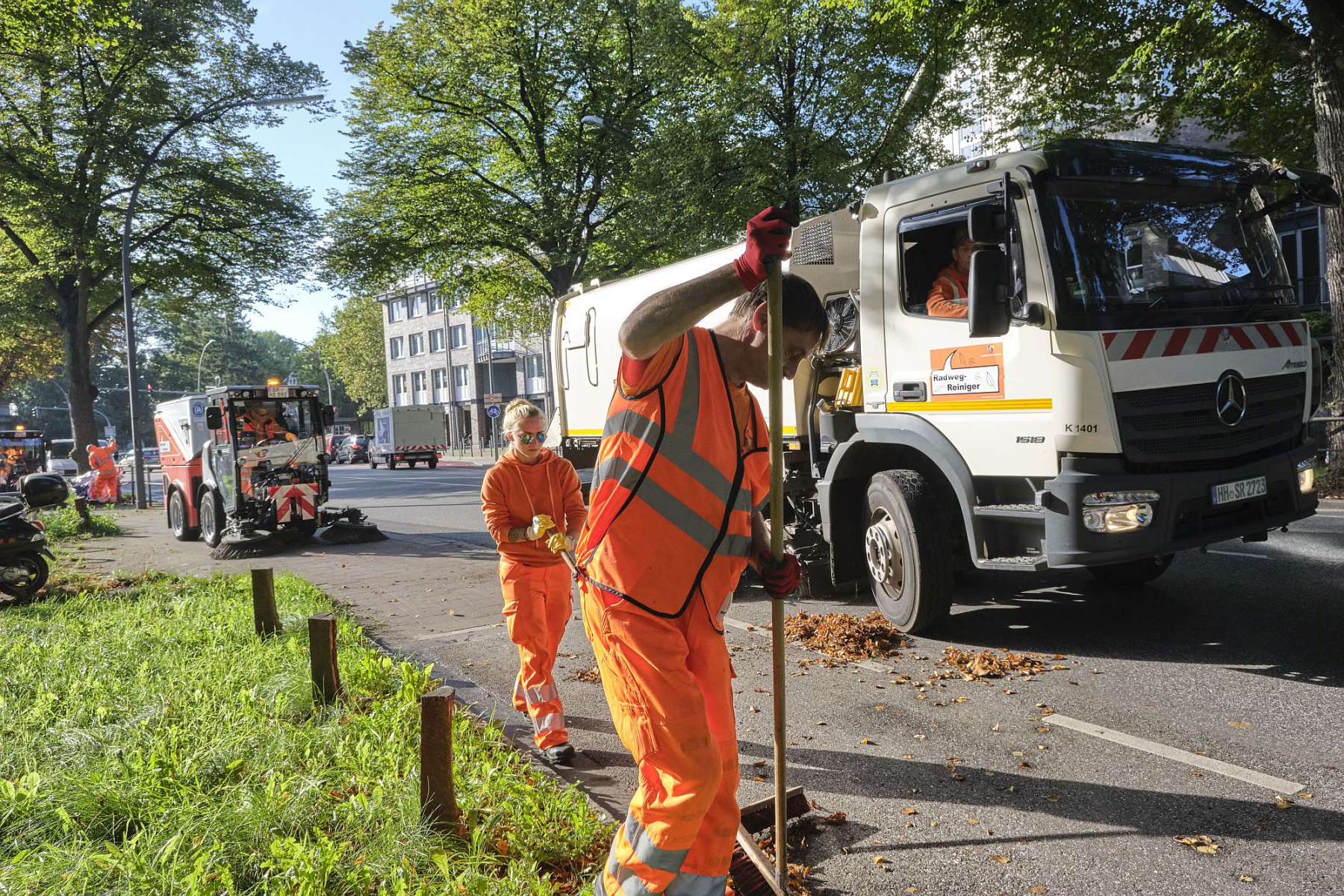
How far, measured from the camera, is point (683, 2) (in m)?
20.2

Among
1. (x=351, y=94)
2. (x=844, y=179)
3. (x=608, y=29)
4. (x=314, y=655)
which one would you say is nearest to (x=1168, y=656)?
(x=314, y=655)

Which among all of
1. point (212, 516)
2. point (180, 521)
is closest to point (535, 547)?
point (212, 516)

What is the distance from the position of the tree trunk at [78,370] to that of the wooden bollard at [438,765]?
82.3 ft

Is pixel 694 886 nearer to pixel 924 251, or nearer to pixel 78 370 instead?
pixel 924 251

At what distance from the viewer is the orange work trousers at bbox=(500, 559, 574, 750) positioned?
14.1 feet

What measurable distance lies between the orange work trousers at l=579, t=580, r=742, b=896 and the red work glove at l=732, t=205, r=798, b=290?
92 cm

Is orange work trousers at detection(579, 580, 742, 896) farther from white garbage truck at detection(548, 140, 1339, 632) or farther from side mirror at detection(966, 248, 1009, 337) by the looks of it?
side mirror at detection(966, 248, 1009, 337)

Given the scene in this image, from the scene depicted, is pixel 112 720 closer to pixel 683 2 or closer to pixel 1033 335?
pixel 1033 335

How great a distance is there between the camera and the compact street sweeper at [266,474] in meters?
12.7

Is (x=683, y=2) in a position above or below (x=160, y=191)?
above

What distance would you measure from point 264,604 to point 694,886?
5.09 metres

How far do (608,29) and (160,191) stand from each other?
41.4 feet

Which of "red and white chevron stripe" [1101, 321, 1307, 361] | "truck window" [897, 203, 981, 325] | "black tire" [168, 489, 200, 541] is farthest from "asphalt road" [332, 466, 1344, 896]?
"black tire" [168, 489, 200, 541]

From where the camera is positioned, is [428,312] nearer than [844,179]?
No
